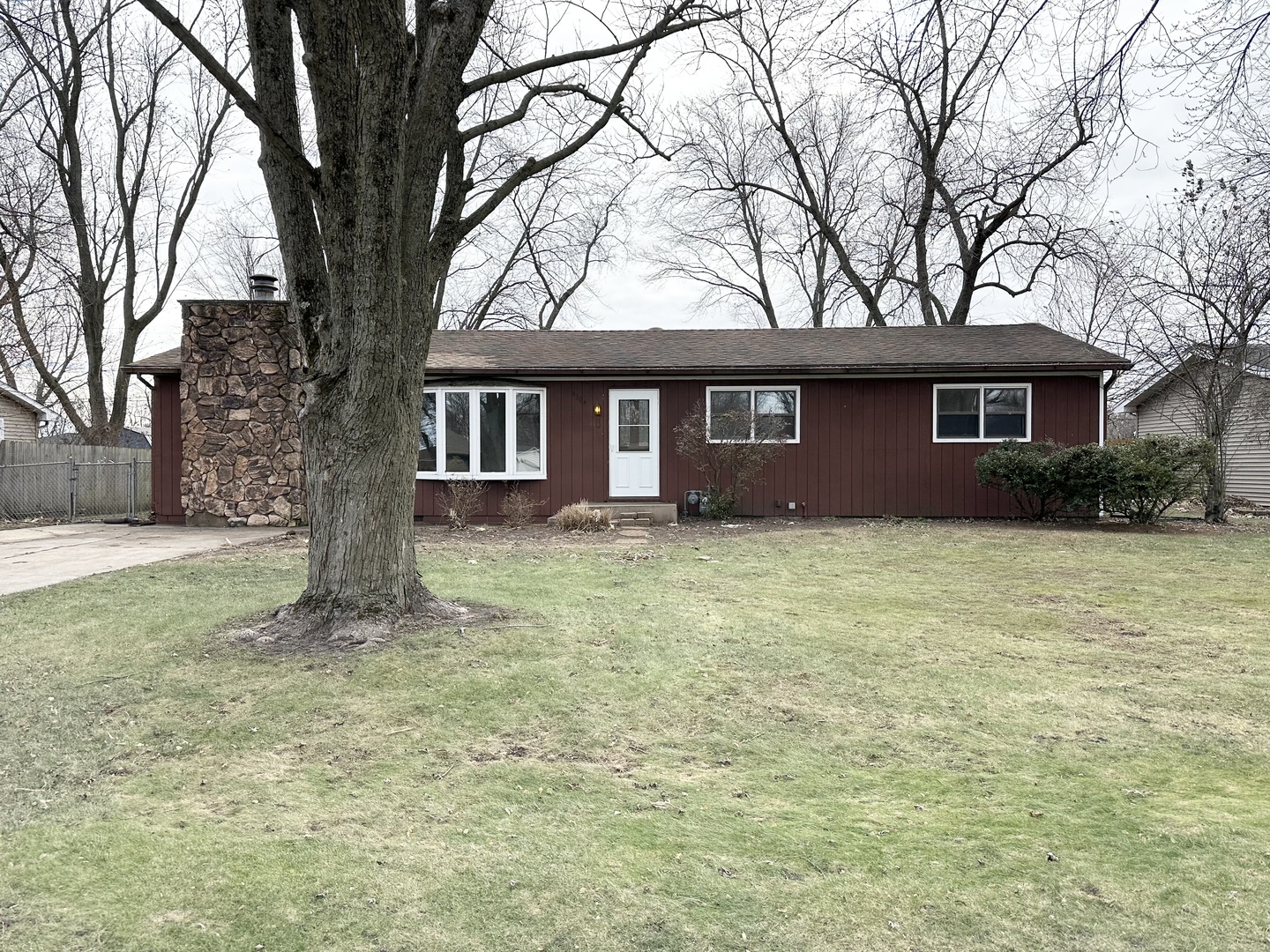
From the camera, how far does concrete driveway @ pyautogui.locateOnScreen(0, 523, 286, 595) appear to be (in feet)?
27.6

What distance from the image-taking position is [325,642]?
535cm

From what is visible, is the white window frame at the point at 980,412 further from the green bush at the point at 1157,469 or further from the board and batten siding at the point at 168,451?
the board and batten siding at the point at 168,451

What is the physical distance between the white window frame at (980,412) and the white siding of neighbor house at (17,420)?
848 inches

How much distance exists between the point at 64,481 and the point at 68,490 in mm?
197

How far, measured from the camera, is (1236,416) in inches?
787

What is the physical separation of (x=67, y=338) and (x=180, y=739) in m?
28.9

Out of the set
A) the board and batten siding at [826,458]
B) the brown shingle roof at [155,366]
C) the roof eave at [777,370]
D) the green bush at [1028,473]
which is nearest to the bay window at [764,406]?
the board and batten siding at [826,458]

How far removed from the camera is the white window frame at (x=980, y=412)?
14312 mm

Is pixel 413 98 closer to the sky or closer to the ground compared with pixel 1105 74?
closer to the sky

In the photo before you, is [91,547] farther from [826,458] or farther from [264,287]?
[826,458]

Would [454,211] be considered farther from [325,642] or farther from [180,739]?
[180,739]

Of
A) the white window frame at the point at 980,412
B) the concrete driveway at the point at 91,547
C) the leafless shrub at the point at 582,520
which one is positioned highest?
the white window frame at the point at 980,412

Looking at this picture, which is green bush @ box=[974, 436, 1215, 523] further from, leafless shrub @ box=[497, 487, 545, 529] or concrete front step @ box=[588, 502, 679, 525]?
leafless shrub @ box=[497, 487, 545, 529]

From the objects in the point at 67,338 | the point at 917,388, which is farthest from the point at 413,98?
the point at 67,338
